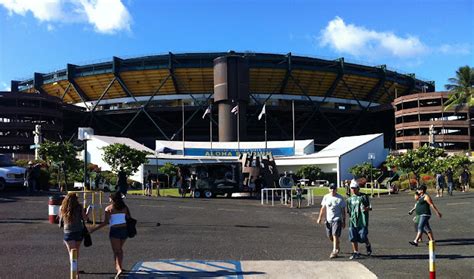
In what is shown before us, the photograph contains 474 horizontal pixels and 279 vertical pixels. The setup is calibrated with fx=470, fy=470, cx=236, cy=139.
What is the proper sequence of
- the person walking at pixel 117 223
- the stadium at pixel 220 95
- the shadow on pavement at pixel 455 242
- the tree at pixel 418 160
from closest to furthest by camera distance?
the person walking at pixel 117 223
the shadow on pavement at pixel 455 242
the tree at pixel 418 160
the stadium at pixel 220 95

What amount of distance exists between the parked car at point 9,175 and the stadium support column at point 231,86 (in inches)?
1712

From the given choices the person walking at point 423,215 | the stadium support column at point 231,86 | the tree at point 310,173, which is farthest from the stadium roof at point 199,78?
the person walking at point 423,215

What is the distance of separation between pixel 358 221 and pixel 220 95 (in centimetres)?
5970

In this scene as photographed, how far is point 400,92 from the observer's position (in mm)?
88500

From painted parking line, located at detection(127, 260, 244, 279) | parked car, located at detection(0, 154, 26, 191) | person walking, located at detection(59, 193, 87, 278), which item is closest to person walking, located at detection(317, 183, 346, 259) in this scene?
painted parking line, located at detection(127, 260, 244, 279)

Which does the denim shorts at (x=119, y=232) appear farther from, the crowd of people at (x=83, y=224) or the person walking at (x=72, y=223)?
the person walking at (x=72, y=223)

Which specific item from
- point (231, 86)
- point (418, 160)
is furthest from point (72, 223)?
point (231, 86)

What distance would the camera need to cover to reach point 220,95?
69000mm

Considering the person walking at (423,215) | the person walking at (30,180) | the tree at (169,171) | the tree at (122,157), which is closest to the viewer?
the person walking at (423,215)

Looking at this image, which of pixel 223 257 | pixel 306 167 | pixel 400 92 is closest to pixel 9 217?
pixel 223 257

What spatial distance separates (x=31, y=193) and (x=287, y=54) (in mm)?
54625

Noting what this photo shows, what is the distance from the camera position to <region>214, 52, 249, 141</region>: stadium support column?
68250 millimetres

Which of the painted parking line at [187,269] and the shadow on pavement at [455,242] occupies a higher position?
the painted parking line at [187,269]

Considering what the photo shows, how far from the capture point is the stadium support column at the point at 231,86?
224 feet
